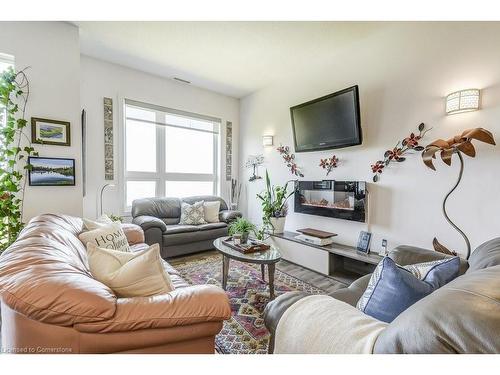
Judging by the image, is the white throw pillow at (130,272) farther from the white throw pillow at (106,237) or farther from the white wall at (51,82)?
the white wall at (51,82)

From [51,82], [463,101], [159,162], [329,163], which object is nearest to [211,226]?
[159,162]

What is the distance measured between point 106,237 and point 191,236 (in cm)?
154

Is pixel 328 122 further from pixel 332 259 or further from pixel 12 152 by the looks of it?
pixel 12 152

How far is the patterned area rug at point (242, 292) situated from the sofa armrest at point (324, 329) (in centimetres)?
86

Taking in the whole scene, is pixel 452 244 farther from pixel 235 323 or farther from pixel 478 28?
pixel 235 323

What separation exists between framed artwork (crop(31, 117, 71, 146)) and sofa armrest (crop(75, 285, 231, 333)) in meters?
2.52

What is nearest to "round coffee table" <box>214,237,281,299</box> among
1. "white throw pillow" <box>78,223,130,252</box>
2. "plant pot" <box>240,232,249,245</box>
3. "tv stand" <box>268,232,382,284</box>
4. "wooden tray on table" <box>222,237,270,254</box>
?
"wooden tray on table" <box>222,237,270,254</box>

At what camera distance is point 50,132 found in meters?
2.59

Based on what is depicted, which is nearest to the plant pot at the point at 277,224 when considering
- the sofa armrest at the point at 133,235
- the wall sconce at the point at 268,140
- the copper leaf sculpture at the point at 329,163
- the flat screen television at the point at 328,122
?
the copper leaf sculpture at the point at 329,163

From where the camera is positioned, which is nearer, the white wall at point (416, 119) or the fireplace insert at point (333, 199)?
the white wall at point (416, 119)

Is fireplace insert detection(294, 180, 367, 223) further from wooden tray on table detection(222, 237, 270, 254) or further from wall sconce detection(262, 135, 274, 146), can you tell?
wooden tray on table detection(222, 237, 270, 254)

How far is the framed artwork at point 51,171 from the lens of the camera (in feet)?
8.23
